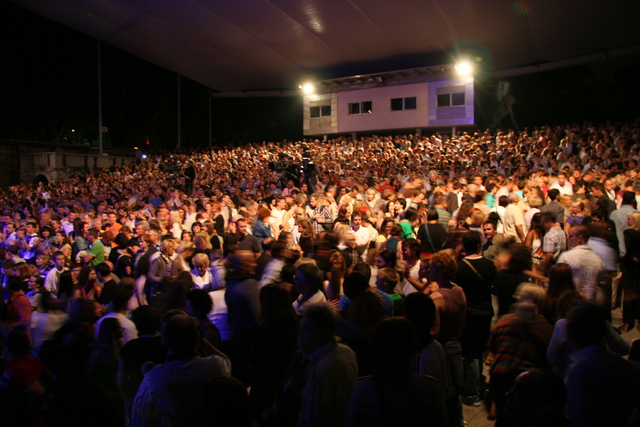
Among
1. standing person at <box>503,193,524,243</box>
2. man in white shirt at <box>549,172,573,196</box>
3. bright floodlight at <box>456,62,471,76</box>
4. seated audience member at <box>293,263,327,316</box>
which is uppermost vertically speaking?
bright floodlight at <box>456,62,471,76</box>

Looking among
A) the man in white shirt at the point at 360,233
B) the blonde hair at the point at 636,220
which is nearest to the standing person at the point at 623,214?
the blonde hair at the point at 636,220

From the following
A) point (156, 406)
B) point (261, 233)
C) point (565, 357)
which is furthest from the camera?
point (261, 233)

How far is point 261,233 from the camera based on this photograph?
289 inches

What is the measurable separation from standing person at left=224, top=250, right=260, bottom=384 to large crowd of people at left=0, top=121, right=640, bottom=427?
0.01m

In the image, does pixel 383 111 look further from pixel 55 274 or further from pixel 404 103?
pixel 55 274

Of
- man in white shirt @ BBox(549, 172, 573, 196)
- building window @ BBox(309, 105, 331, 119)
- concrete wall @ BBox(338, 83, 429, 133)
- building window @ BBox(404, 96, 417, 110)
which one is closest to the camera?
man in white shirt @ BBox(549, 172, 573, 196)

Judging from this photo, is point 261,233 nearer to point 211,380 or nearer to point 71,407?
point 71,407

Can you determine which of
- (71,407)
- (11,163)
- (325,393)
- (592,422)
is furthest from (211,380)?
(11,163)

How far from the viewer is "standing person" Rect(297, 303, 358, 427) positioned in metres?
2.29

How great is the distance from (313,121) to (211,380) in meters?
27.5

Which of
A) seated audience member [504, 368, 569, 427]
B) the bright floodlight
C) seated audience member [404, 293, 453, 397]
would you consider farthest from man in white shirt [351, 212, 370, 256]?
the bright floodlight

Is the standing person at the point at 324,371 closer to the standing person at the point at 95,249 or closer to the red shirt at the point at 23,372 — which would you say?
the red shirt at the point at 23,372

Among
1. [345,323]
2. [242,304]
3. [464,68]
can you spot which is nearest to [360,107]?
[464,68]

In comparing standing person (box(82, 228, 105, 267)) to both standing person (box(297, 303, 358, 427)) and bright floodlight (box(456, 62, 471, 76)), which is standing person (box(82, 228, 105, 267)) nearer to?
standing person (box(297, 303, 358, 427))
